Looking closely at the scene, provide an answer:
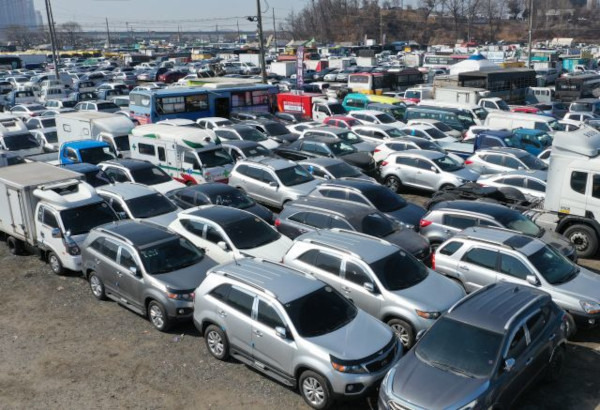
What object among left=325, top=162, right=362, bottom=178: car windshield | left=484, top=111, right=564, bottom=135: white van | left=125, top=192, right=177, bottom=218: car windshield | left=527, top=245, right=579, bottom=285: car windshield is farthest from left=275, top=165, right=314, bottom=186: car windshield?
left=484, top=111, right=564, bottom=135: white van

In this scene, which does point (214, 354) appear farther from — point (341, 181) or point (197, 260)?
point (341, 181)

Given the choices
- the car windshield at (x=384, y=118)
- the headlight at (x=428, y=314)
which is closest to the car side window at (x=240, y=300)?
the headlight at (x=428, y=314)

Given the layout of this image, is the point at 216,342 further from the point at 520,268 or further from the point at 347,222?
the point at 520,268

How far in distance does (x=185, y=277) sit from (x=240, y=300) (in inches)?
85.7

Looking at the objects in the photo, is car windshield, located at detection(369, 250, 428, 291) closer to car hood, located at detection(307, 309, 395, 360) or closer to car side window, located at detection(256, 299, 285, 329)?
car hood, located at detection(307, 309, 395, 360)

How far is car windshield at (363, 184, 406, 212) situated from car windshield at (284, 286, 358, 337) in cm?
597

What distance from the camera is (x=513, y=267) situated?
33.7 feet

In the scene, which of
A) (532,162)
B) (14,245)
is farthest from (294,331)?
(532,162)

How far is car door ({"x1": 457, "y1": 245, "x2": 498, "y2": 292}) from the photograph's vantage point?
10523mm

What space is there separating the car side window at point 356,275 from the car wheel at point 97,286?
5188 mm

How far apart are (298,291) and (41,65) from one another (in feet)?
272

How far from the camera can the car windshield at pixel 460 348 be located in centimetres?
723

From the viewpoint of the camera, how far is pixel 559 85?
130 ft

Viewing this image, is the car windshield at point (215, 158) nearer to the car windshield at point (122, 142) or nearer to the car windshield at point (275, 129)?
the car windshield at point (122, 142)
